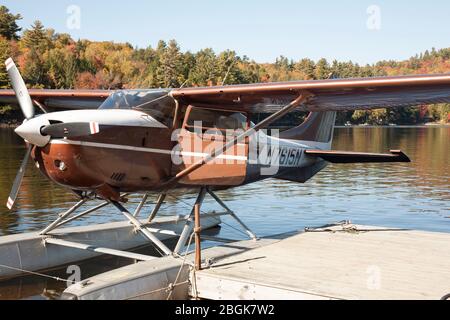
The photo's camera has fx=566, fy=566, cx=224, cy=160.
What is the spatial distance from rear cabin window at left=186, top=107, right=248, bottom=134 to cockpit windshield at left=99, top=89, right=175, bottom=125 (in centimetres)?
34

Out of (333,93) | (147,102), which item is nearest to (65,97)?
(147,102)

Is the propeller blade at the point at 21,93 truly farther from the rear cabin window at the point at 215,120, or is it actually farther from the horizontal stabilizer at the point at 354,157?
the horizontal stabilizer at the point at 354,157

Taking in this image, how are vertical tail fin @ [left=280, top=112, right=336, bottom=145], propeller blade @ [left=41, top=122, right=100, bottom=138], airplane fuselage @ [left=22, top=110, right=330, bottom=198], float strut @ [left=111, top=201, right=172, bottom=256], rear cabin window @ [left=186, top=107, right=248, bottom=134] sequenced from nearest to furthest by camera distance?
1. propeller blade @ [left=41, top=122, right=100, bottom=138]
2. airplane fuselage @ [left=22, top=110, right=330, bottom=198]
3. float strut @ [left=111, top=201, right=172, bottom=256]
4. rear cabin window @ [left=186, top=107, right=248, bottom=134]
5. vertical tail fin @ [left=280, top=112, right=336, bottom=145]

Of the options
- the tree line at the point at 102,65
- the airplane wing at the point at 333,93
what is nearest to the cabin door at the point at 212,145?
the airplane wing at the point at 333,93

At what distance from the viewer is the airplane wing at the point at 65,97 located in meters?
9.20

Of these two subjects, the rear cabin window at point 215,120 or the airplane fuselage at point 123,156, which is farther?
the rear cabin window at point 215,120

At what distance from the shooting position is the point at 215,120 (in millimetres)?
8008

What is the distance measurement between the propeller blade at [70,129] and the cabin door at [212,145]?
1.45 m

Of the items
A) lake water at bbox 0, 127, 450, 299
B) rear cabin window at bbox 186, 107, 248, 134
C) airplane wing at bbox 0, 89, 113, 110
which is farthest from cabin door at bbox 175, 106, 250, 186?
airplane wing at bbox 0, 89, 113, 110

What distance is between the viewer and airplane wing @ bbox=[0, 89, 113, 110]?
9.20m

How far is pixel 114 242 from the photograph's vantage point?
9.19 m

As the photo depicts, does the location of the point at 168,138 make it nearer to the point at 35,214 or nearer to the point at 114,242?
the point at 114,242

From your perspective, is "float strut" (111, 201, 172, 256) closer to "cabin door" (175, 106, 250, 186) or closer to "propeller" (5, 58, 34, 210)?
"cabin door" (175, 106, 250, 186)

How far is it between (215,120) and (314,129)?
11.4 ft
